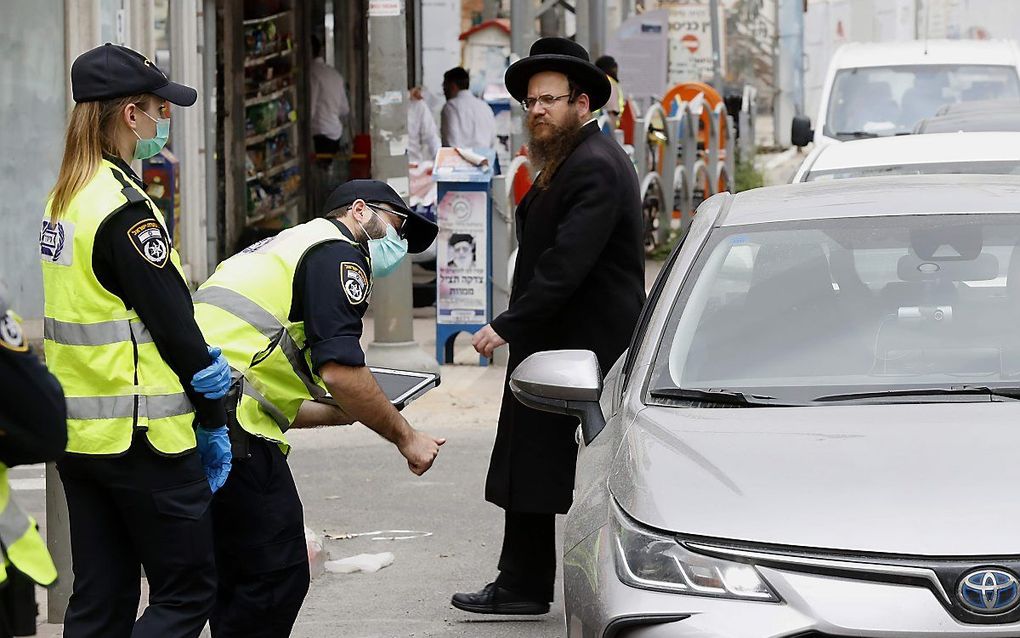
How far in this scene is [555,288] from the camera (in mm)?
5703

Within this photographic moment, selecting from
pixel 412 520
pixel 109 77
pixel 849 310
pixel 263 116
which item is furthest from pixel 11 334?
pixel 263 116

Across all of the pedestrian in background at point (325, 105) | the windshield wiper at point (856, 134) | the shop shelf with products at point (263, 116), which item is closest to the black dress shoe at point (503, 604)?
the windshield wiper at point (856, 134)

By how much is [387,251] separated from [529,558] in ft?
4.77

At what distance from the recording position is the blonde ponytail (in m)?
4.05

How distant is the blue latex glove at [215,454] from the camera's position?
423 cm

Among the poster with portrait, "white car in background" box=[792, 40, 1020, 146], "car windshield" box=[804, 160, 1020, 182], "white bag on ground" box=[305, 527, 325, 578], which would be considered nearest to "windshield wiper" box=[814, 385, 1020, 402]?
"white bag on ground" box=[305, 527, 325, 578]

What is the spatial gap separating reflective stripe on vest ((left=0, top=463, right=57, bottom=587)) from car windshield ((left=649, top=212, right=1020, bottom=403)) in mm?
1701

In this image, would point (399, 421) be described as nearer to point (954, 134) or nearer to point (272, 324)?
point (272, 324)

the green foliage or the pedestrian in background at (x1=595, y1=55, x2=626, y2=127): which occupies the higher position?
the pedestrian in background at (x1=595, y1=55, x2=626, y2=127)

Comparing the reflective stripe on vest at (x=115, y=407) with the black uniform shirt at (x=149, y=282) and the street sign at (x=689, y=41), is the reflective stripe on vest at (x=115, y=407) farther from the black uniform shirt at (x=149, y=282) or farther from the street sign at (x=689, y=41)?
the street sign at (x=689, y=41)

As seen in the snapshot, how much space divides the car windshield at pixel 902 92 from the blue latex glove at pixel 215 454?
10732 millimetres

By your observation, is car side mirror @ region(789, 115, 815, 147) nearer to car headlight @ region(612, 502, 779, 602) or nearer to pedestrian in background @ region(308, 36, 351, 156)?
pedestrian in background @ region(308, 36, 351, 156)

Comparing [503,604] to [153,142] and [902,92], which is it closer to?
[153,142]

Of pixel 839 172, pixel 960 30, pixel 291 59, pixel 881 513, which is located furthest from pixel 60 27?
pixel 960 30
